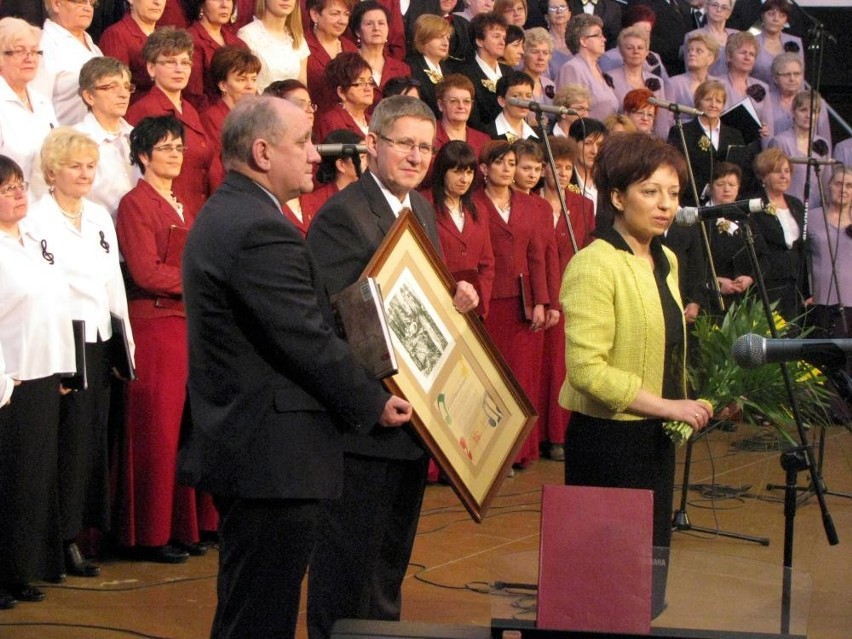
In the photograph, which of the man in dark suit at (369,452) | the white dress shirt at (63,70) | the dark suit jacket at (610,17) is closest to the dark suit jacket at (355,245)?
the man in dark suit at (369,452)

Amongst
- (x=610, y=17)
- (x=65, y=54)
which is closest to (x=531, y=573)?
(x=65, y=54)

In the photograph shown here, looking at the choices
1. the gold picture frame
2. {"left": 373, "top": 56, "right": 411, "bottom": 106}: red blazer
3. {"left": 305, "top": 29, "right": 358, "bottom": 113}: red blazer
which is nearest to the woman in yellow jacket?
the gold picture frame

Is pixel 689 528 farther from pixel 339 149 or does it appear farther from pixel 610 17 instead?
pixel 610 17

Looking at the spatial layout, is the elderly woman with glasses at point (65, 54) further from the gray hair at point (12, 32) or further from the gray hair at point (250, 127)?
the gray hair at point (250, 127)

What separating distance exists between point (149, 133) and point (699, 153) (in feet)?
16.1

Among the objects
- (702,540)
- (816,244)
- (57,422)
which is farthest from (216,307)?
(816,244)

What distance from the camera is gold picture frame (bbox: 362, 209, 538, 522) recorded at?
3.40 meters

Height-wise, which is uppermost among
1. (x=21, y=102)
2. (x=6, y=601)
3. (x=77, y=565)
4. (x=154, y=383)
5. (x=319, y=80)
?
(x=319, y=80)

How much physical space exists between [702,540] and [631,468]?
8.55ft

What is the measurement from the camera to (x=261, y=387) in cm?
287

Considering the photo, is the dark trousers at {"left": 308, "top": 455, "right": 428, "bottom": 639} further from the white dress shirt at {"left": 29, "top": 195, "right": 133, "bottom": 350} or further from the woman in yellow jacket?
the white dress shirt at {"left": 29, "top": 195, "right": 133, "bottom": 350}

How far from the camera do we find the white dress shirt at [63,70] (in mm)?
6059

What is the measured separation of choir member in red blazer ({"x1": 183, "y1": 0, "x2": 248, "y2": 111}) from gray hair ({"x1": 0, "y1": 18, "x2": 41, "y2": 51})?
115 cm

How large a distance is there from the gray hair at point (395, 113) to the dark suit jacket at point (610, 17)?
7.31m
